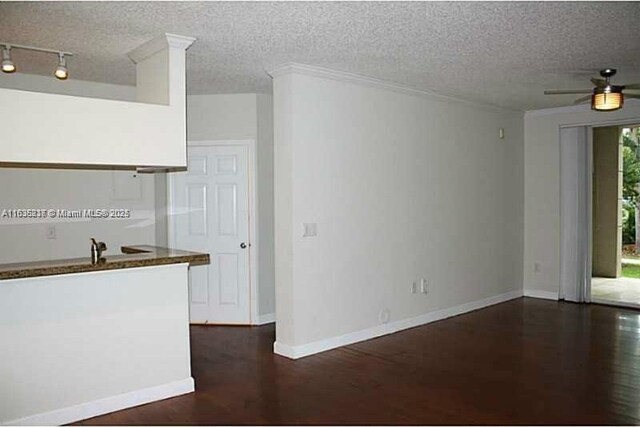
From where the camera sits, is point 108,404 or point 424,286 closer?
point 108,404

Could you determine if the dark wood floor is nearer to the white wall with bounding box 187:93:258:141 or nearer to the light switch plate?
the light switch plate

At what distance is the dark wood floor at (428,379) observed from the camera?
3391 mm

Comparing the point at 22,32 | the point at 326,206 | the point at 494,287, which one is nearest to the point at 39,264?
the point at 22,32

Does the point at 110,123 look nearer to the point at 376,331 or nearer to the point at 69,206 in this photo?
the point at 69,206

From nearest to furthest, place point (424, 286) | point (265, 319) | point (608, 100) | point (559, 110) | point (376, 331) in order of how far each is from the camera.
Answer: point (608, 100) < point (376, 331) < point (424, 286) < point (265, 319) < point (559, 110)

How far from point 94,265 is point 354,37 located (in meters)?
2.23

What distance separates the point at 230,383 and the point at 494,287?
3962 millimetres

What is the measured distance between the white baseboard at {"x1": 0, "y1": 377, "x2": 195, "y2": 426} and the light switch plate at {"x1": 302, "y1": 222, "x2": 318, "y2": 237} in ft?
4.85

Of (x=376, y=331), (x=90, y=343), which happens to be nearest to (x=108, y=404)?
(x=90, y=343)

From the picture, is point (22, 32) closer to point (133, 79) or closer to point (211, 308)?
point (133, 79)

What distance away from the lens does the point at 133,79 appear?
4973mm

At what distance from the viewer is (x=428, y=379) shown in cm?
404

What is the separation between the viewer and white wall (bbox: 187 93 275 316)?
18.9 ft

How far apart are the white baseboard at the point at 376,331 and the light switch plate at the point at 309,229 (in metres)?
0.93
